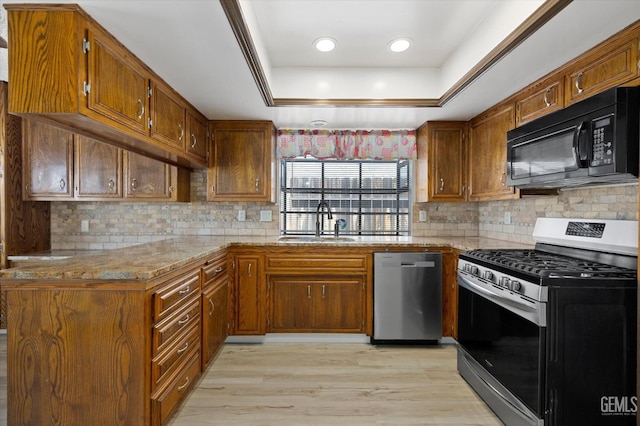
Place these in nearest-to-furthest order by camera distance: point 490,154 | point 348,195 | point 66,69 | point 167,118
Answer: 1. point 66,69
2. point 167,118
3. point 490,154
4. point 348,195

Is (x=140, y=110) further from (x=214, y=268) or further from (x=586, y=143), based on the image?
(x=586, y=143)

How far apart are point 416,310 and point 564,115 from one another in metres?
1.84

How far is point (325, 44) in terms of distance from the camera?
252cm

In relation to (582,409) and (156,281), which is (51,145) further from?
(582,409)

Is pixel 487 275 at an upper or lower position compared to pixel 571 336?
upper

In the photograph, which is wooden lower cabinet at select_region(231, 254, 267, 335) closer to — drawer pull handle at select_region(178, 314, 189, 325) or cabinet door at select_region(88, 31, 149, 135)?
drawer pull handle at select_region(178, 314, 189, 325)

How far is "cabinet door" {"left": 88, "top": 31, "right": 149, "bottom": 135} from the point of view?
167 centimetres

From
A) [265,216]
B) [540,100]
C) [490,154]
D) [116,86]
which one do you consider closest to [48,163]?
[116,86]

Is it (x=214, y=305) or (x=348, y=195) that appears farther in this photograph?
(x=348, y=195)

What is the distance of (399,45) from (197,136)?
72.7 inches

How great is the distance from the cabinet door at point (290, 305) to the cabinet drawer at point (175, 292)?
0.94 meters

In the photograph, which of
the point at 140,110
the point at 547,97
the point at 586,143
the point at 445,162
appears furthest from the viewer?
the point at 445,162

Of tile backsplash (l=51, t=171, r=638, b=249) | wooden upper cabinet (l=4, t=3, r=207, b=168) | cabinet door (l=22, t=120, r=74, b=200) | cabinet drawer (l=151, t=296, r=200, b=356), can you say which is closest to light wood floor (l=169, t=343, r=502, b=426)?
cabinet drawer (l=151, t=296, r=200, b=356)

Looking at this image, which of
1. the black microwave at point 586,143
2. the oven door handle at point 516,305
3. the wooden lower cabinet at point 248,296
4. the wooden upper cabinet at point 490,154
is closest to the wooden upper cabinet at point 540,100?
the wooden upper cabinet at point 490,154
